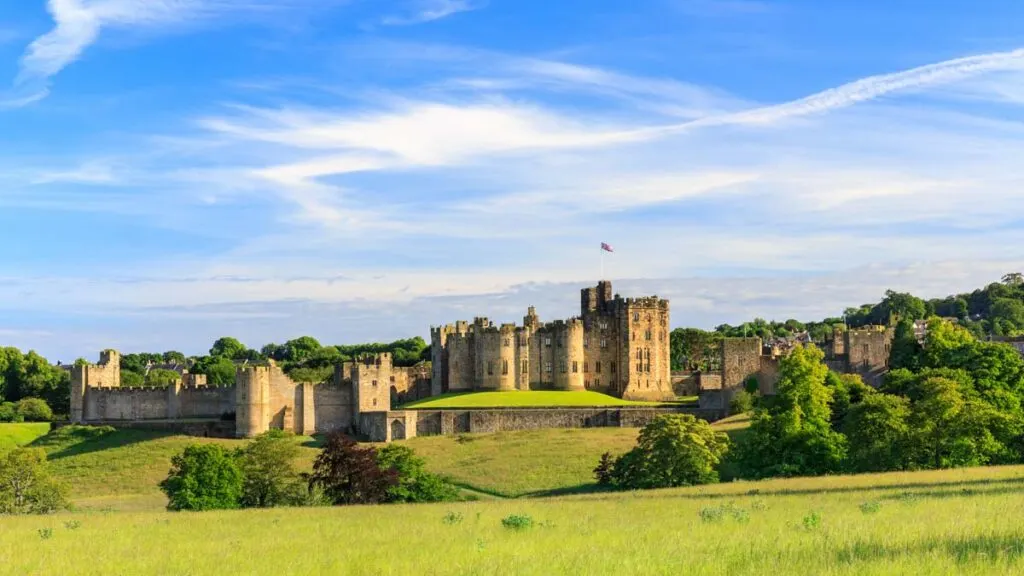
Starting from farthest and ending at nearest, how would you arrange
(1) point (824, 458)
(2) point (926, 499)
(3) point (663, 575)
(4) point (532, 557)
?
(1) point (824, 458) → (2) point (926, 499) → (4) point (532, 557) → (3) point (663, 575)

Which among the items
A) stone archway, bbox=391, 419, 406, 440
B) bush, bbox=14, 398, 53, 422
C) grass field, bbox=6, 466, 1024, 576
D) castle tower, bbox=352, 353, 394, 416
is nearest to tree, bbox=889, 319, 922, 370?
stone archway, bbox=391, 419, 406, 440

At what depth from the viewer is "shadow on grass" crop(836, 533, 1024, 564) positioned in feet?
52.3

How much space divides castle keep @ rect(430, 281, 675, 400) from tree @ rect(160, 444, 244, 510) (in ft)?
157

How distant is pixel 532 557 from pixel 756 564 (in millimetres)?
3931

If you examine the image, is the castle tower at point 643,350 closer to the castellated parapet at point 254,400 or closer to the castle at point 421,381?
the castle at point 421,381

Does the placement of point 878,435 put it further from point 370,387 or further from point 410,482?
point 370,387

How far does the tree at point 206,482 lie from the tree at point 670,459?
19.0m

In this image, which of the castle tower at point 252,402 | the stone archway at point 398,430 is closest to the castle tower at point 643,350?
the stone archway at point 398,430

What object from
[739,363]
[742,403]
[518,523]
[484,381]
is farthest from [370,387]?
[518,523]

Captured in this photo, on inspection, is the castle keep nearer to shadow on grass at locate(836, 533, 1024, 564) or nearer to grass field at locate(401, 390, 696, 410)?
grass field at locate(401, 390, 696, 410)

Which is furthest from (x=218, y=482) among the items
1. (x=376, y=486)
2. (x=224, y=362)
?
(x=224, y=362)

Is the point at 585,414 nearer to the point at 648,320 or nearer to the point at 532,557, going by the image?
the point at 648,320

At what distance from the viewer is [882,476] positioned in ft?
159

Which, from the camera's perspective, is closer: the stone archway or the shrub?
the shrub
